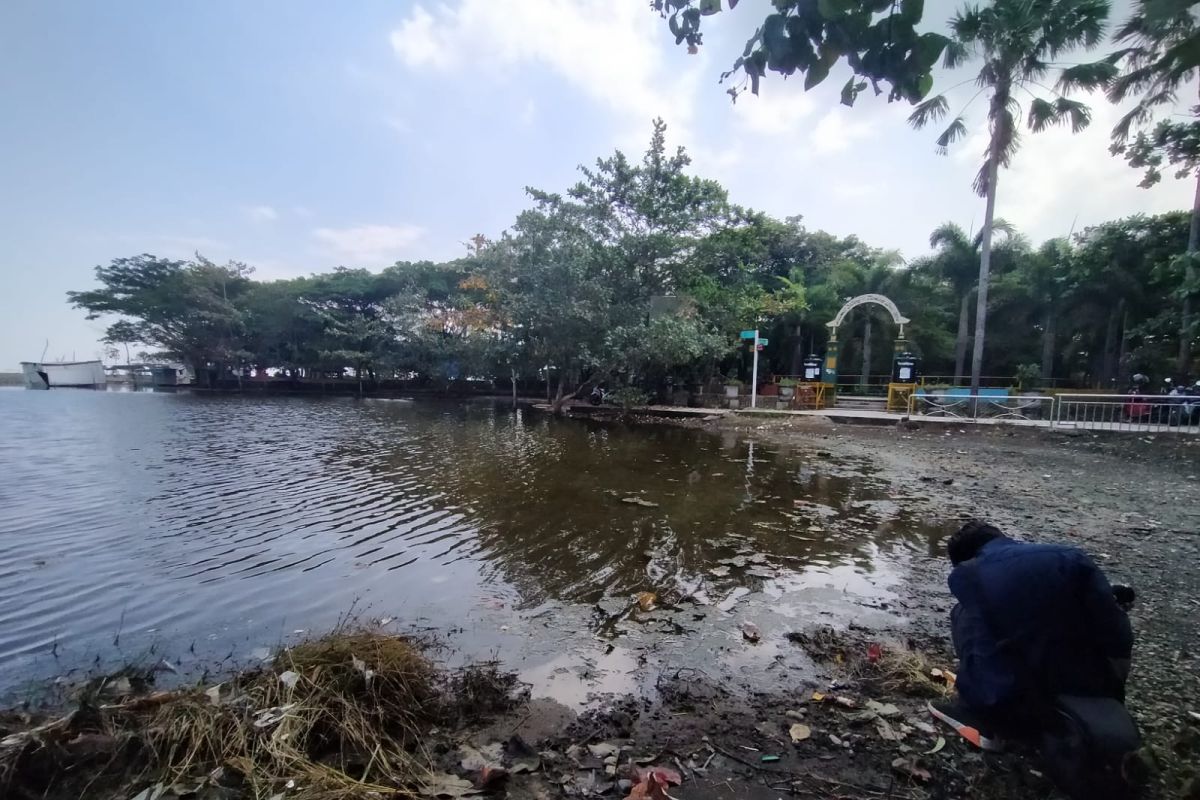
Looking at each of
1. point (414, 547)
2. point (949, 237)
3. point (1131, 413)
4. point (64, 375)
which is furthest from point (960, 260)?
point (64, 375)

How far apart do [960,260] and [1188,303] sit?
8.14 m

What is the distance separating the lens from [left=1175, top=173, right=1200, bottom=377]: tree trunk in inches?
541

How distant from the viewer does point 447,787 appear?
2.20 m

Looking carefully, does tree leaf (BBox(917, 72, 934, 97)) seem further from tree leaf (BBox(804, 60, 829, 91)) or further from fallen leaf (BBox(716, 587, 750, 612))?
fallen leaf (BBox(716, 587, 750, 612))

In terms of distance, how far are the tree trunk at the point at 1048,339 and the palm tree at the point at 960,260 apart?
117 inches

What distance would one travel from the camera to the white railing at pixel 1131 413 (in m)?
12.2

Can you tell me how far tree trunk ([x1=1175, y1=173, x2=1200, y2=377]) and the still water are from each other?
1165 centimetres

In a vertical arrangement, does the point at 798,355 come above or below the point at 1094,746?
above

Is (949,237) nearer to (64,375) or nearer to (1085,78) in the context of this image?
(1085,78)

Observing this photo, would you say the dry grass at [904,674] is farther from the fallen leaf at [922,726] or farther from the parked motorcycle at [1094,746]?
the parked motorcycle at [1094,746]

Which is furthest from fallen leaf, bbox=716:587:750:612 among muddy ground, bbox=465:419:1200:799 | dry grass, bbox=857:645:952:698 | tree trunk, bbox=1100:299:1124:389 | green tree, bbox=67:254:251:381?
green tree, bbox=67:254:251:381

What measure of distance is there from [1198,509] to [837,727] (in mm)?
7881

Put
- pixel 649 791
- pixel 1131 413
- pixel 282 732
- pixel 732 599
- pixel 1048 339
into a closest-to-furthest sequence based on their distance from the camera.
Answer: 1. pixel 649 791
2. pixel 282 732
3. pixel 732 599
4. pixel 1131 413
5. pixel 1048 339

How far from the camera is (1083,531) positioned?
6016mm
